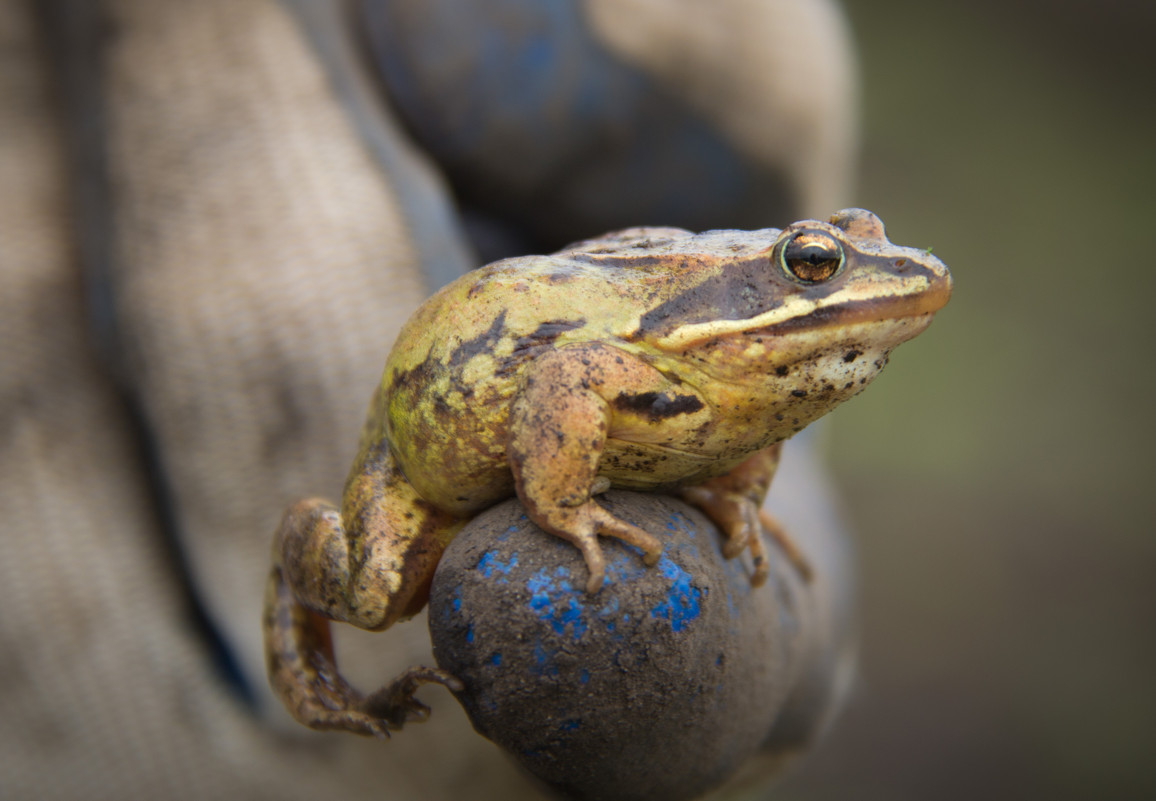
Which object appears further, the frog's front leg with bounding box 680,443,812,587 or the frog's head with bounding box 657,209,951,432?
the frog's front leg with bounding box 680,443,812,587

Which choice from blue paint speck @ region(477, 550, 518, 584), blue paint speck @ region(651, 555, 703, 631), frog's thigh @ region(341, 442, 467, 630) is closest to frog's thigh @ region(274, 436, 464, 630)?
frog's thigh @ region(341, 442, 467, 630)

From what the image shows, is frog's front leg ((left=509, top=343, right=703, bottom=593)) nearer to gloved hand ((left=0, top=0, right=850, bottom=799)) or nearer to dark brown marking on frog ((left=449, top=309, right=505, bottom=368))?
dark brown marking on frog ((left=449, top=309, right=505, bottom=368))

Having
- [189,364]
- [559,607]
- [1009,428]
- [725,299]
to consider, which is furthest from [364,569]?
[1009,428]

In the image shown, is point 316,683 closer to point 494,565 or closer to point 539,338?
point 494,565

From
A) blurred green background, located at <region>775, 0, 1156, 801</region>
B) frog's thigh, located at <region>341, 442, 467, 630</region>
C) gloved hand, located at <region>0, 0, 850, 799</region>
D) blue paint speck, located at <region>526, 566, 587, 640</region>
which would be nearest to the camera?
blue paint speck, located at <region>526, 566, 587, 640</region>

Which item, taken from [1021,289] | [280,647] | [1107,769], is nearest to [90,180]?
[280,647]

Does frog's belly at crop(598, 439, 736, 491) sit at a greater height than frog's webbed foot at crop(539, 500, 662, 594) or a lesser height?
greater
